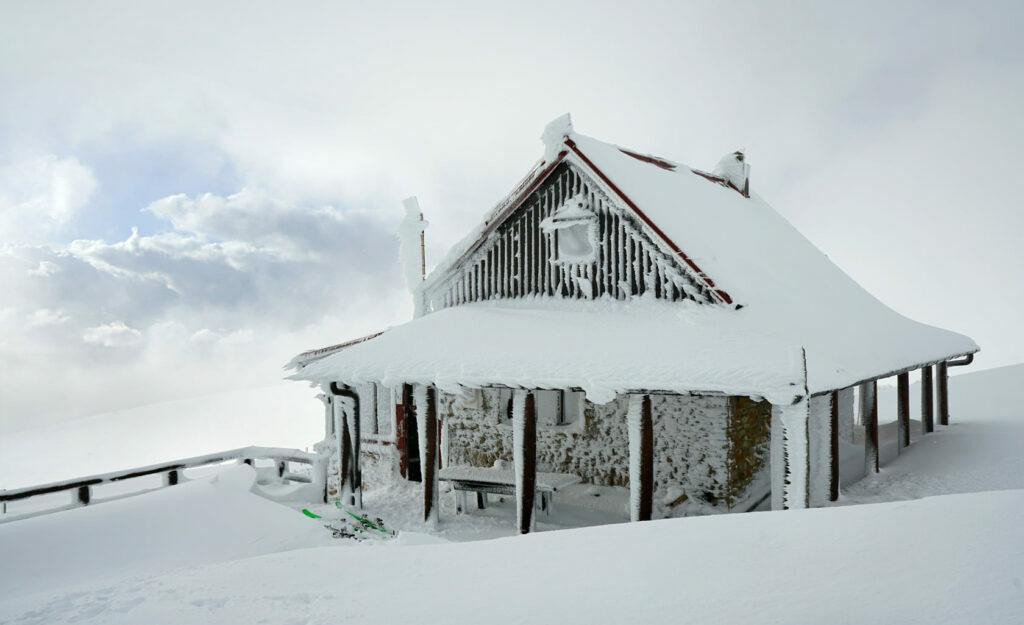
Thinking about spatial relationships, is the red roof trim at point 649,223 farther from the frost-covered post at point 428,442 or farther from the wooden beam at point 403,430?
the wooden beam at point 403,430

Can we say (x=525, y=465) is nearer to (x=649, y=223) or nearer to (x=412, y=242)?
(x=649, y=223)

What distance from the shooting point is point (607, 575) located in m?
3.66

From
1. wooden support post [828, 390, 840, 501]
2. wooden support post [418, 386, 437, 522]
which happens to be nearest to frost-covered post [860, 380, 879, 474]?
wooden support post [828, 390, 840, 501]

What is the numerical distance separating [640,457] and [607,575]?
4385 mm

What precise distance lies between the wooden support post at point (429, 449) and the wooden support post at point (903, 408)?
34.2ft

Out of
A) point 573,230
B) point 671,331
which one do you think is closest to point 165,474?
point 573,230

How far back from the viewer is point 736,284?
9555 mm

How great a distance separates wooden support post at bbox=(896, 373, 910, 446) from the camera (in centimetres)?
1300

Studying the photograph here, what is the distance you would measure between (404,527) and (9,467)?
38.6 metres

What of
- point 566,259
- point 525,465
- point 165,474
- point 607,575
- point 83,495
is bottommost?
point 165,474

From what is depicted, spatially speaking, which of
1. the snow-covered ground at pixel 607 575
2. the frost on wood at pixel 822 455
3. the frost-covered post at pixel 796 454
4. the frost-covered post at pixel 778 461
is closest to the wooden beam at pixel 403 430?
the snow-covered ground at pixel 607 575

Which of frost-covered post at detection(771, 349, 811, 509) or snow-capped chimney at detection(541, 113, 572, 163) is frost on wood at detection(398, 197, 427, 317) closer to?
snow-capped chimney at detection(541, 113, 572, 163)

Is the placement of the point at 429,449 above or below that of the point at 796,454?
below

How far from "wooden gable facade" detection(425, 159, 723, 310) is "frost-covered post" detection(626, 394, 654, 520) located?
2533mm
